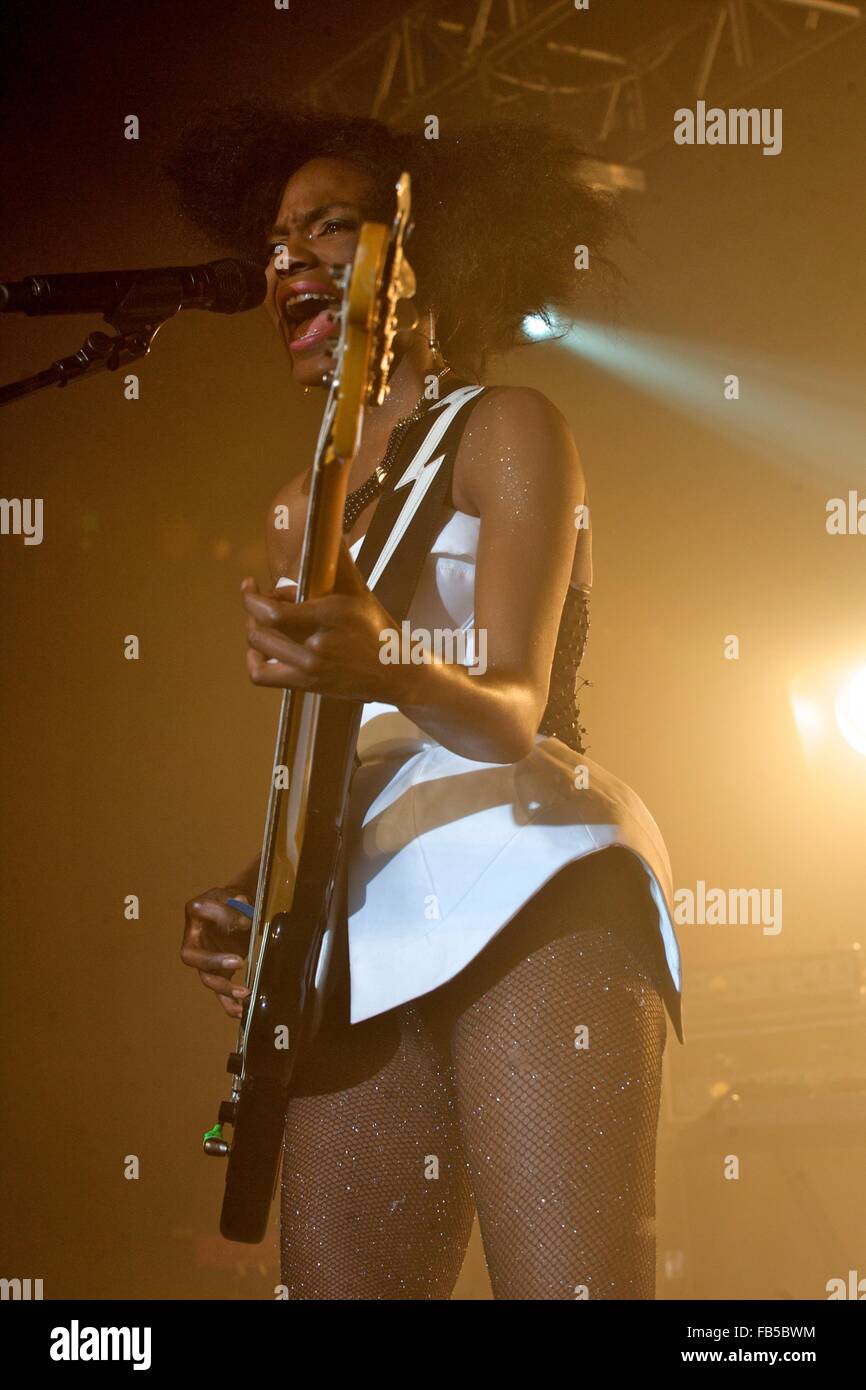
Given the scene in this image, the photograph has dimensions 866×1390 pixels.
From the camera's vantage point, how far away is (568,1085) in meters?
1.08

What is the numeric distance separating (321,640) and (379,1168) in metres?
0.66

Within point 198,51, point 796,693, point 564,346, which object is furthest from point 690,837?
point 198,51

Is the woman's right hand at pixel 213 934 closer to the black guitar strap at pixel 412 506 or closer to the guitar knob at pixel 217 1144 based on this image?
the guitar knob at pixel 217 1144

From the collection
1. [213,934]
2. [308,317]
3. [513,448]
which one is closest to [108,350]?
[308,317]

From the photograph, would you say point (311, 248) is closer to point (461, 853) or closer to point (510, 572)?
point (510, 572)

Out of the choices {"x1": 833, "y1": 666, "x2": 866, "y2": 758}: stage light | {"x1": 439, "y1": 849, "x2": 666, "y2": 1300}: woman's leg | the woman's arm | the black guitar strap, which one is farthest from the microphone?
{"x1": 833, "y1": 666, "x2": 866, "y2": 758}: stage light

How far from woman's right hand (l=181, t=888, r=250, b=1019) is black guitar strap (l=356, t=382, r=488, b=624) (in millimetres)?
→ 440

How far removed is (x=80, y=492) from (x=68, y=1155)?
176 centimetres

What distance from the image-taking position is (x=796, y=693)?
4.39 m

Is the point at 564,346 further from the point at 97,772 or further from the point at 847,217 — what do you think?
the point at 97,772

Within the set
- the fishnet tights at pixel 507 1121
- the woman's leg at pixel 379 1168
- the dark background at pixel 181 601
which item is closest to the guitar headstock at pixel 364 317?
the fishnet tights at pixel 507 1121

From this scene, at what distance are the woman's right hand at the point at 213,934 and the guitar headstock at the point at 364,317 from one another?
72 cm

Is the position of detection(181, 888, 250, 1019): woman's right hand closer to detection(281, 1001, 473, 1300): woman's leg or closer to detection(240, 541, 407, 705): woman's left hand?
detection(281, 1001, 473, 1300): woman's leg

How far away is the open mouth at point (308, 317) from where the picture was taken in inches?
57.7
